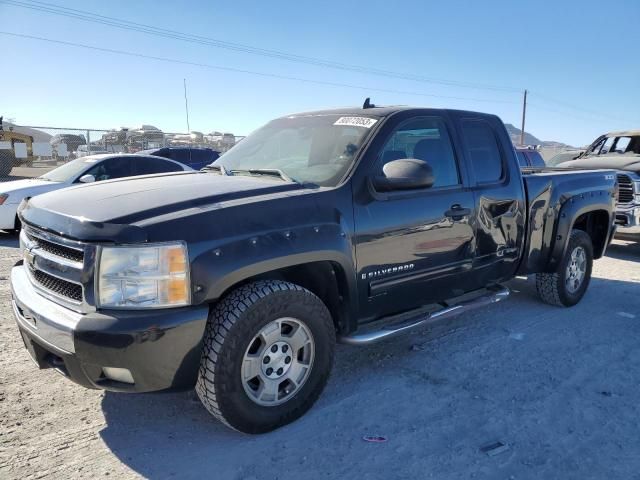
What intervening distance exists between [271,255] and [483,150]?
8.19 ft

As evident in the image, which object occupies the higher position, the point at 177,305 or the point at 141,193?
the point at 141,193

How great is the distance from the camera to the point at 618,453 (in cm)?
286

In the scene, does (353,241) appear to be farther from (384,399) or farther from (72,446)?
(72,446)

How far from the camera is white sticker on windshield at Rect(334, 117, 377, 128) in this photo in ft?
12.1

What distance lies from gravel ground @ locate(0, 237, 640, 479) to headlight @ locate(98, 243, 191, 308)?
0.92m

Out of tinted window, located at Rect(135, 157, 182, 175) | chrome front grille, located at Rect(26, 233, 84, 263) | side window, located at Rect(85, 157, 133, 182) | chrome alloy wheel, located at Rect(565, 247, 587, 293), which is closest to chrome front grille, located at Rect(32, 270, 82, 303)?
chrome front grille, located at Rect(26, 233, 84, 263)

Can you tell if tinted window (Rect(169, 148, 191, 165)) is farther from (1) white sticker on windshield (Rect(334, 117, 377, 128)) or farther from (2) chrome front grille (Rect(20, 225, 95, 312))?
(2) chrome front grille (Rect(20, 225, 95, 312))

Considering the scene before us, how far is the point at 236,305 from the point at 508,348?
268 centimetres

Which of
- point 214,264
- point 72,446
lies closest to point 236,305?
point 214,264

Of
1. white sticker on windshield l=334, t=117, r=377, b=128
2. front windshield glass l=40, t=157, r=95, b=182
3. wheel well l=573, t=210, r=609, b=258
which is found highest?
white sticker on windshield l=334, t=117, r=377, b=128

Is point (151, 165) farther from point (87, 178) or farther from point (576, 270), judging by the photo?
point (576, 270)

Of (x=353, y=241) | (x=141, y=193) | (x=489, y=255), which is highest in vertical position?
(x=141, y=193)

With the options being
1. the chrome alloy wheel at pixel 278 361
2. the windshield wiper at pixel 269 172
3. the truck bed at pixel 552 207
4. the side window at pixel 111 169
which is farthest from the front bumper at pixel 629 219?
the side window at pixel 111 169

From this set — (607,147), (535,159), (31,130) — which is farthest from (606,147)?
(31,130)
